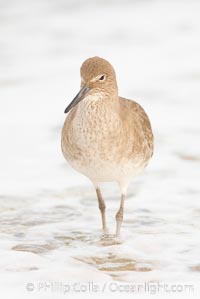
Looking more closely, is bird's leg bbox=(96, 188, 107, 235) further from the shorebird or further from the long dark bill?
the long dark bill

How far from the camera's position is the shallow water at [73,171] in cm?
656

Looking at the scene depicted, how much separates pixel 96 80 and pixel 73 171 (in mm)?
2039

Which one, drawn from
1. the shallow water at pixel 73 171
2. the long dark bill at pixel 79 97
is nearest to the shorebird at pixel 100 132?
the long dark bill at pixel 79 97

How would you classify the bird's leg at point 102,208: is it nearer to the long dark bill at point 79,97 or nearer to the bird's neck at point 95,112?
the bird's neck at point 95,112

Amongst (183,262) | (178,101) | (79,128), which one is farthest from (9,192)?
(178,101)

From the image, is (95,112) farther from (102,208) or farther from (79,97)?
(102,208)

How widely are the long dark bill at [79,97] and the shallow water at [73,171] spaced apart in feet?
3.49

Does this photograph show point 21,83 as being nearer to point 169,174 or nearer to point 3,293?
point 169,174

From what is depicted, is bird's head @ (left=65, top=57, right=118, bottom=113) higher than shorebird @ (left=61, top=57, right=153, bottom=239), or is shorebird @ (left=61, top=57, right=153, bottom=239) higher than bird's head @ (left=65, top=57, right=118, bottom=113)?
bird's head @ (left=65, top=57, right=118, bottom=113)

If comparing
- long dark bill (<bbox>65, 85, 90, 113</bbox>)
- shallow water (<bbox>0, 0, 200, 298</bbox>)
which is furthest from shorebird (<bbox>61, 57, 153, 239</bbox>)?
shallow water (<bbox>0, 0, 200, 298</bbox>)

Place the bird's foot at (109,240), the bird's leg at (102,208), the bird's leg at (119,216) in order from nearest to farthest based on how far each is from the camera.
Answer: the bird's foot at (109,240), the bird's leg at (119,216), the bird's leg at (102,208)

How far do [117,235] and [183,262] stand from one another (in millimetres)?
880

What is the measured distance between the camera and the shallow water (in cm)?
656

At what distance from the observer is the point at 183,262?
259 inches
